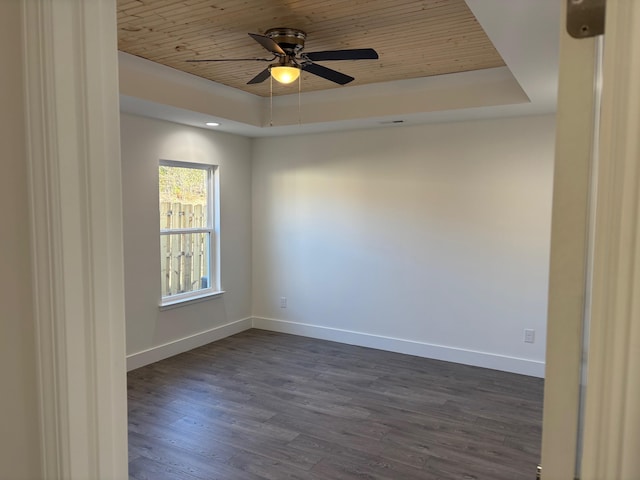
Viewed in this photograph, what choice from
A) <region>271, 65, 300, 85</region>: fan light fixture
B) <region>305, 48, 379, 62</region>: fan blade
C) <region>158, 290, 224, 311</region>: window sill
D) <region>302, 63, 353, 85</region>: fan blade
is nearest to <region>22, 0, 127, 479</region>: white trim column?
<region>305, 48, 379, 62</region>: fan blade

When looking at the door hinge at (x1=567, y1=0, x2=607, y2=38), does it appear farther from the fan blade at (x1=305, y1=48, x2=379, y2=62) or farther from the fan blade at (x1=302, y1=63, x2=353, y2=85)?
the fan blade at (x1=302, y1=63, x2=353, y2=85)

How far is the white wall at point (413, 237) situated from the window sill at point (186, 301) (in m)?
0.76

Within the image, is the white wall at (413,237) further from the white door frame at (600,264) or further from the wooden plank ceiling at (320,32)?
the white door frame at (600,264)

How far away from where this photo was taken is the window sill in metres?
4.74

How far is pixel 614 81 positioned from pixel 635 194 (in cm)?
14

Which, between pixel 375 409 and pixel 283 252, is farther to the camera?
pixel 283 252

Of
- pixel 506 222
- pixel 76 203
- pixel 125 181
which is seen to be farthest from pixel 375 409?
pixel 76 203

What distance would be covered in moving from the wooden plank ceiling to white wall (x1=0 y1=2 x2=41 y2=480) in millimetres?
2044

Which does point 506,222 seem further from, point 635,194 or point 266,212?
point 635,194

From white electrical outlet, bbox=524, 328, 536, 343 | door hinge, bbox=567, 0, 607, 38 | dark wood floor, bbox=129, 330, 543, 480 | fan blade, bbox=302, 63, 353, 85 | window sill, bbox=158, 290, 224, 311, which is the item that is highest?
fan blade, bbox=302, 63, 353, 85

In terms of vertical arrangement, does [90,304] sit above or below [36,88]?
below

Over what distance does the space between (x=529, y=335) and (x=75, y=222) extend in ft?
14.3

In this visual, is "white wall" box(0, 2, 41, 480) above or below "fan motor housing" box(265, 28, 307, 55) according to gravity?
below

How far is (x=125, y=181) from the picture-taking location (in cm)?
426
